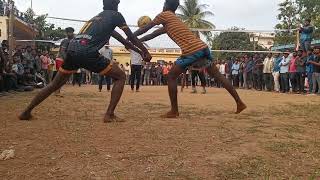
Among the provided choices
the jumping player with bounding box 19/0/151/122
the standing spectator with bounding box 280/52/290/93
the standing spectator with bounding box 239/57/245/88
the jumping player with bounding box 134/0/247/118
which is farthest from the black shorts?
the standing spectator with bounding box 239/57/245/88

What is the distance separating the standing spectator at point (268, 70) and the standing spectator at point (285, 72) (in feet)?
4.32

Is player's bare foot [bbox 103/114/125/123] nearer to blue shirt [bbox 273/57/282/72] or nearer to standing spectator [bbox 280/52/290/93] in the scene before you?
standing spectator [bbox 280/52/290/93]

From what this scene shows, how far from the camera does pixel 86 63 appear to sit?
6.56m

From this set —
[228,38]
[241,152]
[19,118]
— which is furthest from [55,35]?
[241,152]

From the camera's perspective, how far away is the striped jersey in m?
7.42

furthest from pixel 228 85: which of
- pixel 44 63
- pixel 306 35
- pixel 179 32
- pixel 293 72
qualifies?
pixel 44 63

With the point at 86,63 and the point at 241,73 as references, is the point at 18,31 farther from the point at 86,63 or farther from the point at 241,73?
the point at 86,63

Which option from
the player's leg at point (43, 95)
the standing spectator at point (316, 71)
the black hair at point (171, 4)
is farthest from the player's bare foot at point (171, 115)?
the standing spectator at point (316, 71)

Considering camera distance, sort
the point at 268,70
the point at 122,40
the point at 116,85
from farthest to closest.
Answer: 1. the point at 268,70
2. the point at 122,40
3. the point at 116,85

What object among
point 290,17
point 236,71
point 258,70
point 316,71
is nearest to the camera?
point 316,71

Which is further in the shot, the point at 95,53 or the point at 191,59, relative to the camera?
the point at 191,59

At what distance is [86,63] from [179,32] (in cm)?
163

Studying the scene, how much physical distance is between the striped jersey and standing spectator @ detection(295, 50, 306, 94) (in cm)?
995

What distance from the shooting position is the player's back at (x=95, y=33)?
649cm
